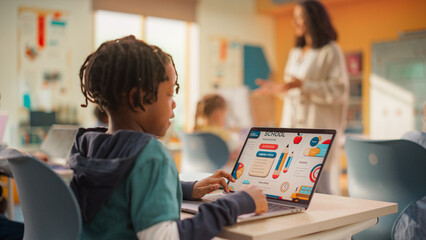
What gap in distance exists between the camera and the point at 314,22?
3084 mm

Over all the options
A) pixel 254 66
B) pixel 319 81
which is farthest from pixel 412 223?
pixel 254 66

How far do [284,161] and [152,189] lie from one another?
48cm

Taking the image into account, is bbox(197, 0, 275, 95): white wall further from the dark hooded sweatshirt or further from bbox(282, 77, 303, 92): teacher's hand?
the dark hooded sweatshirt

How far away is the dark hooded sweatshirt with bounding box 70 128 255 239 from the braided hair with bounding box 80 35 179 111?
9 cm

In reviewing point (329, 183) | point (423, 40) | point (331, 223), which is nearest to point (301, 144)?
point (331, 223)

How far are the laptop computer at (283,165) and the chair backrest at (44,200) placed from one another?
33 cm

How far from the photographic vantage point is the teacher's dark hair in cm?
305

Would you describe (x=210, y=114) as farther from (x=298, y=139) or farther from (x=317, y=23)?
(x=298, y=139)

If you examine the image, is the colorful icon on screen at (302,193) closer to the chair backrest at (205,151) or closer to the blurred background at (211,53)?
the chair backrest at (205,151)

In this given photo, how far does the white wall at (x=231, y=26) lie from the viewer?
276 inches

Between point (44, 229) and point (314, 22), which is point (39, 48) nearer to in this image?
point (314, 22)

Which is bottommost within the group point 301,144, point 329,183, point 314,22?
point 329,183

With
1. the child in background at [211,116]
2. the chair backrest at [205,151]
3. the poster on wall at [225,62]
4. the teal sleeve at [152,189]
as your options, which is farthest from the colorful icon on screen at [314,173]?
the poster on wall at [225,62]

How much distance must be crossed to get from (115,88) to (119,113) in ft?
0.27
